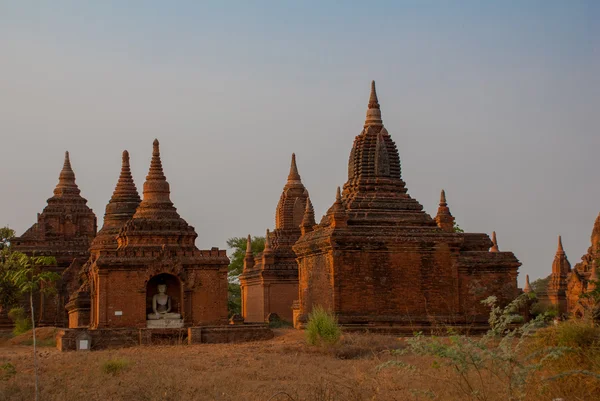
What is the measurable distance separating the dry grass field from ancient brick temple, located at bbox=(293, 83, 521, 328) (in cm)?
281

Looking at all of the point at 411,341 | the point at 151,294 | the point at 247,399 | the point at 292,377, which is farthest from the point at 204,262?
the point at 411,341

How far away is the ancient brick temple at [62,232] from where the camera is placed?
4322cm

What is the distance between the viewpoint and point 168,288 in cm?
3047

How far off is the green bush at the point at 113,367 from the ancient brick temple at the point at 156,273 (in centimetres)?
903

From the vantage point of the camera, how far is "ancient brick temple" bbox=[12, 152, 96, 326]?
43.2 meters

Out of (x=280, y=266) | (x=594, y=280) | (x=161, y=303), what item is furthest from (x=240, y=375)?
(x=280, y=266)

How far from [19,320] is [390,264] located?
1657cm

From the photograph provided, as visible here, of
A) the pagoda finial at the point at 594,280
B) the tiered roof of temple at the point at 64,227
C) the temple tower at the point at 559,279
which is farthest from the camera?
the temple tower at the point at 559,279

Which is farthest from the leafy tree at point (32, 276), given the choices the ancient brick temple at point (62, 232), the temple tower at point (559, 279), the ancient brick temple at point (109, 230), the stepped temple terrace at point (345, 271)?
the temple tower at point (559, 279)

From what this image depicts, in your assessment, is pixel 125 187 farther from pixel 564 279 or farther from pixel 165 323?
pixel 564 279

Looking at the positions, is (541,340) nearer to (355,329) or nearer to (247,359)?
(247,359)

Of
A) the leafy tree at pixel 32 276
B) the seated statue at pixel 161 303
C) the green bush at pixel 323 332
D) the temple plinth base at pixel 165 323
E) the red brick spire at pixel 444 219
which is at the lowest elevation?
the green bush at pixel 323 332

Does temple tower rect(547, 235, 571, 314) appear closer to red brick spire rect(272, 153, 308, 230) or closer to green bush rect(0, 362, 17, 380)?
red brick spire rect(272, 153, 308, 230)

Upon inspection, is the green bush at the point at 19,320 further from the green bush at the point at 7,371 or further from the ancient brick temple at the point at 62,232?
the green bush at the point at 7,371
